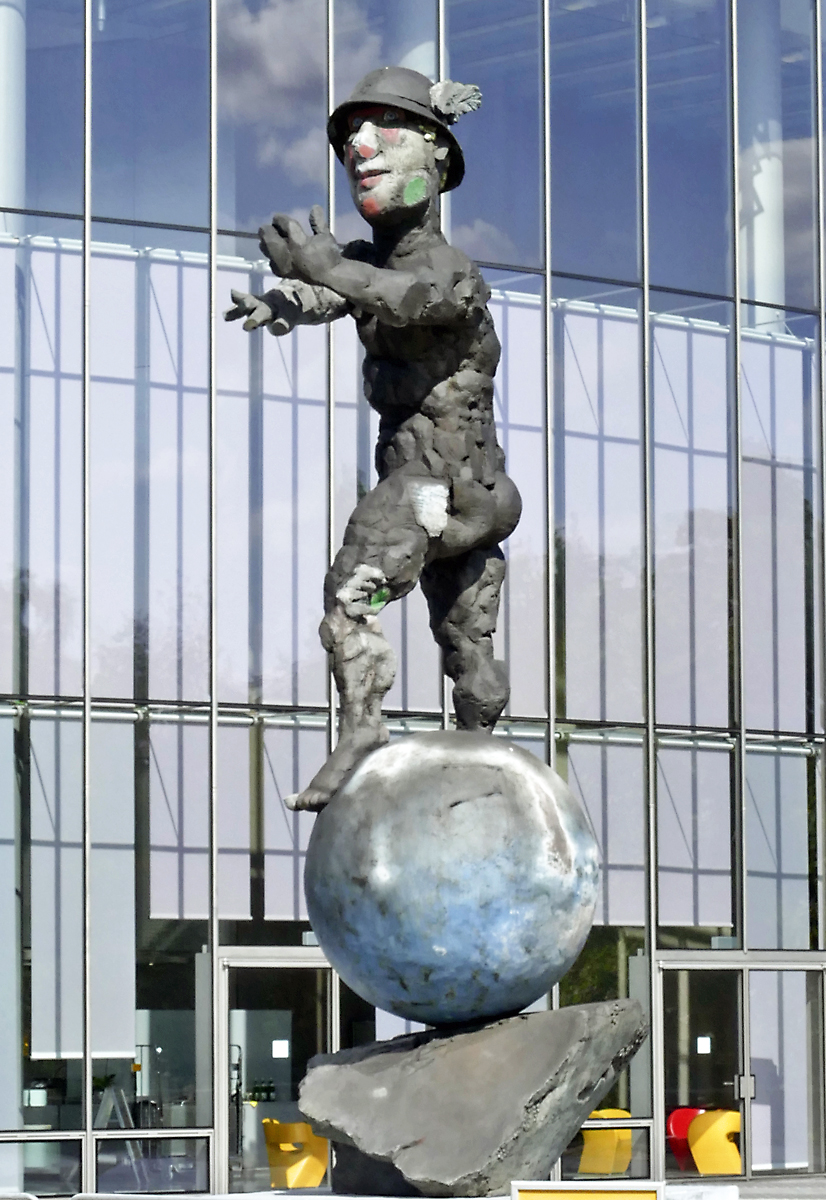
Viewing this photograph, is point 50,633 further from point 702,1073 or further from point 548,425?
point 702,1073

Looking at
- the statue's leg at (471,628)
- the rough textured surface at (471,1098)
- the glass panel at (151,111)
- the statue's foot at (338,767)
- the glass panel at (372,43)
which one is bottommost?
the rough textured surface at (471,1098)

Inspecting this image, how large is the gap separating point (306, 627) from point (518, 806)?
8097 millimetres

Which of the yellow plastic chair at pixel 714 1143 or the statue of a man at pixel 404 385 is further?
the yellow plastic chair at pixel 714 1143

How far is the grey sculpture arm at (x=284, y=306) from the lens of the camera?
8.78 meters

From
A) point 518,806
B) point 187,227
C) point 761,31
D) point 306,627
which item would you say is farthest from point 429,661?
point 518,806

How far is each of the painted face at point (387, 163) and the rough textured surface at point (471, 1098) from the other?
3513 mm

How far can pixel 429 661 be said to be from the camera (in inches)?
668

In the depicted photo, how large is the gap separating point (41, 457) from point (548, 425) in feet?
13.8

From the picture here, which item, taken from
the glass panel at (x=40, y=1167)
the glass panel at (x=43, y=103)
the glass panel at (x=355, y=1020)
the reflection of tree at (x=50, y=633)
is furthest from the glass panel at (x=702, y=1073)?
the glass panel at (x=43, y=103)

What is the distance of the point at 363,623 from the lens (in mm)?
9062

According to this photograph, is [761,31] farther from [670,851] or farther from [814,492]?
[670,851]

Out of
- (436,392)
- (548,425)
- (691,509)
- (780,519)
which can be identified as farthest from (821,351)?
(436,392)

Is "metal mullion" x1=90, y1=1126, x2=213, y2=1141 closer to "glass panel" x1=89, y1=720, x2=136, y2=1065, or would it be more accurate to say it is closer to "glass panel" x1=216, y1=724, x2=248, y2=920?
"glass panel" x1=89, y1=720, x2=136, y2=1065

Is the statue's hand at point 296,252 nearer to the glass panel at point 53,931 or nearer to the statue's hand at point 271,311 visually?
the statue's hand at point 271,311
